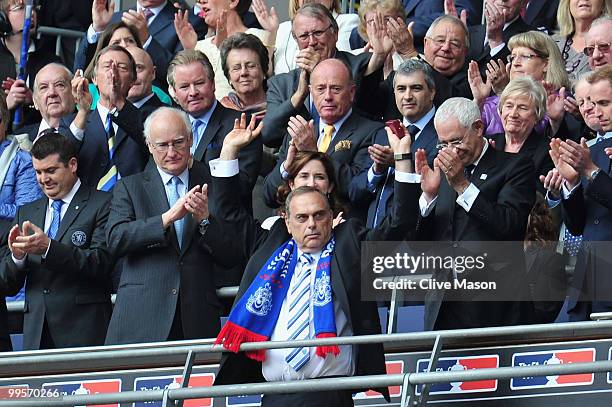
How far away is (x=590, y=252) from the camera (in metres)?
10.5

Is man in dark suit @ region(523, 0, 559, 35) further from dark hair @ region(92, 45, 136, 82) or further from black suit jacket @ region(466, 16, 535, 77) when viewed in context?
dark hair @ region(92, 45, 136, 82)

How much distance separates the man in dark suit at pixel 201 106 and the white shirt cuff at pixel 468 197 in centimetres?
232

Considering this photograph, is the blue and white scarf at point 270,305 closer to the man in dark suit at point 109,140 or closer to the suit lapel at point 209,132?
the suit lapel at point 209,132

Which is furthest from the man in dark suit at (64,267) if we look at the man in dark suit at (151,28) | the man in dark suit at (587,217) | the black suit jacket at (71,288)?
the man in dark suit at (587,217)

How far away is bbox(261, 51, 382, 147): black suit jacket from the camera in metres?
12.3

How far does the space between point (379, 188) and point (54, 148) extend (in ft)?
7.04

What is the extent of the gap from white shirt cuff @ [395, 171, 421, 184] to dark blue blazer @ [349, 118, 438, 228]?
0.72m

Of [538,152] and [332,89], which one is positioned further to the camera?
[332,89]

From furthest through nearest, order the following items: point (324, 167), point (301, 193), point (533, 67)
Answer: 1. point (533, 67)
2. point (324, 167)
3. point (301, 193)

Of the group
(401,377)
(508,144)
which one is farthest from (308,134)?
(401,377)

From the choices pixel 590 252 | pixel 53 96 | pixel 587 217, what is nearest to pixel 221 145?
pixel 53 96

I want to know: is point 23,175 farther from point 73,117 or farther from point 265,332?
point 265,332

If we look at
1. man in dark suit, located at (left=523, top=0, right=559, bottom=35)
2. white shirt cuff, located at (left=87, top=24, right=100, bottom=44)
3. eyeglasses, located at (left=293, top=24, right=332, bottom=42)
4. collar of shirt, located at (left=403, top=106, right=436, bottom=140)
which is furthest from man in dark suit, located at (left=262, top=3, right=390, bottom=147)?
white shirt cuff, located at (left=87, top=24, right=100, bottom=44)

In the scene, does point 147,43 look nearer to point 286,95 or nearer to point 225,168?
point 286,95
